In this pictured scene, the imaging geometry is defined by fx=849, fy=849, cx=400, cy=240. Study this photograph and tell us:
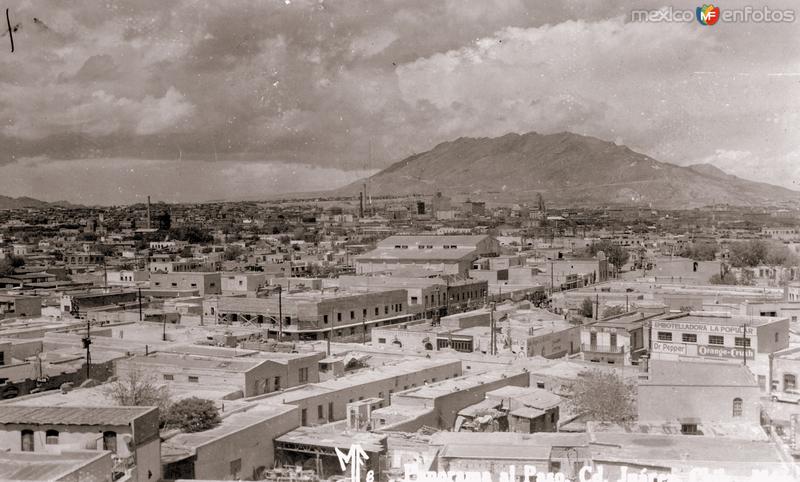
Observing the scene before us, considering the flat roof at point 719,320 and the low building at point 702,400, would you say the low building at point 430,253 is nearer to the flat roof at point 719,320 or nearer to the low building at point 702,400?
the flat roof at point 719,320

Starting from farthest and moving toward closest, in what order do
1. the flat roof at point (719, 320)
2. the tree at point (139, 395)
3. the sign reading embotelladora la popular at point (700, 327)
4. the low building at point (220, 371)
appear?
the flat roof at point (719, 320), the sign reading embotelladora la popular at point (700, 327), the low building at point (220, 371), the tree at point (139, 395)

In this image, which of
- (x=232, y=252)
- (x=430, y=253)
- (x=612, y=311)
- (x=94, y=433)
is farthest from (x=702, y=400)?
(x=232, y=252)

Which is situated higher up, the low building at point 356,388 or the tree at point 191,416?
the tree at point 191,416

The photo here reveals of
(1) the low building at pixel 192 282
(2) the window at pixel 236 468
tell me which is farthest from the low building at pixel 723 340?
(1) the low building at pixel 192 282

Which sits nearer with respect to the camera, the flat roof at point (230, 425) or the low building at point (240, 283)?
the flat roof at point (230, 425)

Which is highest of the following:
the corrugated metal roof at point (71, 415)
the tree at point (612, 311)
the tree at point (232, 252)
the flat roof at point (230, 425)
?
the tree at point (232, 252)

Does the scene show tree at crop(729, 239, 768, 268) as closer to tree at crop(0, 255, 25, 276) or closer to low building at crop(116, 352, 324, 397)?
low building at crop(116, 352, 324, 397)

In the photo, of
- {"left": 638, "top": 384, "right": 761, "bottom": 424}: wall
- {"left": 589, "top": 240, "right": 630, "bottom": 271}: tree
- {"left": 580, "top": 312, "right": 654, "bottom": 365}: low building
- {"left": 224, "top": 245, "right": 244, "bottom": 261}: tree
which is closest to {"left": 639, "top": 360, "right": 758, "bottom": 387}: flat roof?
{"left": 638, "top": 384, "right": 761, "bottom": 424}: wall
